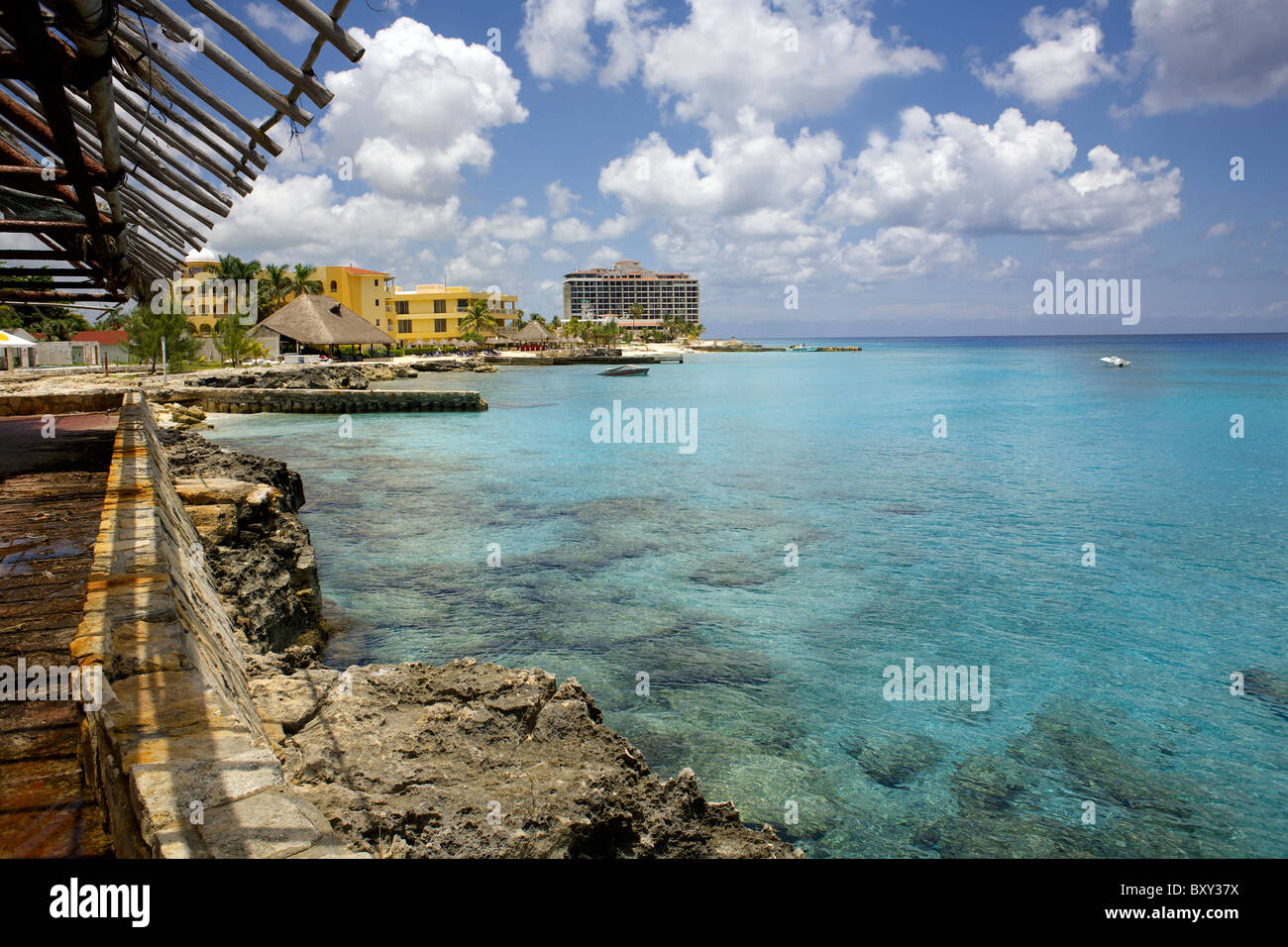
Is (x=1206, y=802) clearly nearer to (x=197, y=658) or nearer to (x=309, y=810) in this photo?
(x=309, y=810)

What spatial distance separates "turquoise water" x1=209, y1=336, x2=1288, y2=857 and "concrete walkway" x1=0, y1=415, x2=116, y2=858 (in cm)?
321

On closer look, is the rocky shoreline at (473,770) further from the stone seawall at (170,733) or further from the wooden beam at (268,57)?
the wooden beam at (268,57)

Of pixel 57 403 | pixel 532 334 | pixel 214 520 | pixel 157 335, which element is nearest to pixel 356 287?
pixel 532 334

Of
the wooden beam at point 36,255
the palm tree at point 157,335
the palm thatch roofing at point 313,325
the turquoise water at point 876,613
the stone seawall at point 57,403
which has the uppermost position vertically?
the palm thatch roofing at point 313,325

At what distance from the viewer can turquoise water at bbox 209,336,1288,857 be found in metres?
6.43

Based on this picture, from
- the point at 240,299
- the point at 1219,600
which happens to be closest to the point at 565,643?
the point at 1219,600

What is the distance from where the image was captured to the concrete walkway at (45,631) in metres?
2.85

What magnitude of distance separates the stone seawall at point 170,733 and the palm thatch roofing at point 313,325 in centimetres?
5815

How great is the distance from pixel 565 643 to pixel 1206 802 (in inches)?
249

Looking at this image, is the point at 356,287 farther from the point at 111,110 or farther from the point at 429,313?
the point at 111,110

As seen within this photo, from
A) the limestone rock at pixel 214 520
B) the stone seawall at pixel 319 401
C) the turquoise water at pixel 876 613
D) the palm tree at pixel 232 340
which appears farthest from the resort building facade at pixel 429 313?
the limestone rock at pixel 214 520

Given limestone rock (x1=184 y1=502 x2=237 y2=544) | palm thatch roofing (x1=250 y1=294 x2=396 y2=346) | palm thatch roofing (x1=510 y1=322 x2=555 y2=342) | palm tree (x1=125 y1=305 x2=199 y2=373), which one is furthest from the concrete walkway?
palm thatch roofing (x1=510 y1=322 x2=555 y2=342)

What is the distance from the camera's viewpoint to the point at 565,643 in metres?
9.32

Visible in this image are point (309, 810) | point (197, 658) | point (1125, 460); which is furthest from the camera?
point (1125, 460)
